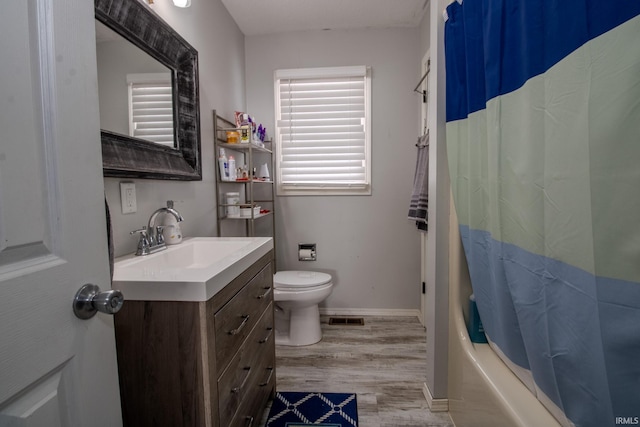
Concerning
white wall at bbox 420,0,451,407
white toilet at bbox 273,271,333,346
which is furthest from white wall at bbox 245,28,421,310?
white wall at bbox 420,0,451,407

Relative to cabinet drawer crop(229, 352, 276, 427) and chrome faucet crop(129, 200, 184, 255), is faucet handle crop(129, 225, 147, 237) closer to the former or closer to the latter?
chrome faucet crop(129, 200, 184, 255)

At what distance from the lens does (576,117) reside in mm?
595

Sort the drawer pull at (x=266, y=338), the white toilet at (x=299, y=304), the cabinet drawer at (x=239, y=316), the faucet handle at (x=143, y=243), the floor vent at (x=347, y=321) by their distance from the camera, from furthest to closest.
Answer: the floor vent at (x=347, y=321) → the white toilet at (x=299, y=304) → the drawer pull at (x=266, y=338) → the faucet handle at (x=143, y=243) → the cabinet drawer at (x=239, y=316)

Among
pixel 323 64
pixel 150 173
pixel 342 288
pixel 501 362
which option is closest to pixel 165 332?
pixel 150 173

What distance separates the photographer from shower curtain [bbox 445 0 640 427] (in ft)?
1.70

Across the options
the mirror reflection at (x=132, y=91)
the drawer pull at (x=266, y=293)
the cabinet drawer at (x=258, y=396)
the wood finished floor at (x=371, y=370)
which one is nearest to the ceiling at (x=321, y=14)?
the mirror reflection at (x=132, y=91)

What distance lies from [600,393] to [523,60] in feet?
2.63

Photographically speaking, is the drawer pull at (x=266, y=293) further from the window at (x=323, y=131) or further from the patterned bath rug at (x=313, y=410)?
the window at (x=323, y=131)

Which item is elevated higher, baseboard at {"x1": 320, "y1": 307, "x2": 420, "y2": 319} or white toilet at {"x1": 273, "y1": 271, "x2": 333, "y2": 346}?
white toilet at {"x1": 273, "y1": 271, "x2": 333, "y2": 346}

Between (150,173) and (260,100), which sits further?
(260,100)

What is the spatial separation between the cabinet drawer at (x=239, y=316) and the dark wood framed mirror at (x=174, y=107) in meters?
0.65

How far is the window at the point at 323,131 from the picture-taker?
2412mm

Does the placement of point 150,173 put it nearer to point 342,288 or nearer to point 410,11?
point 342,288

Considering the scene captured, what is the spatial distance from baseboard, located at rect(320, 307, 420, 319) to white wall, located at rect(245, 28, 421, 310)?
3 cm
